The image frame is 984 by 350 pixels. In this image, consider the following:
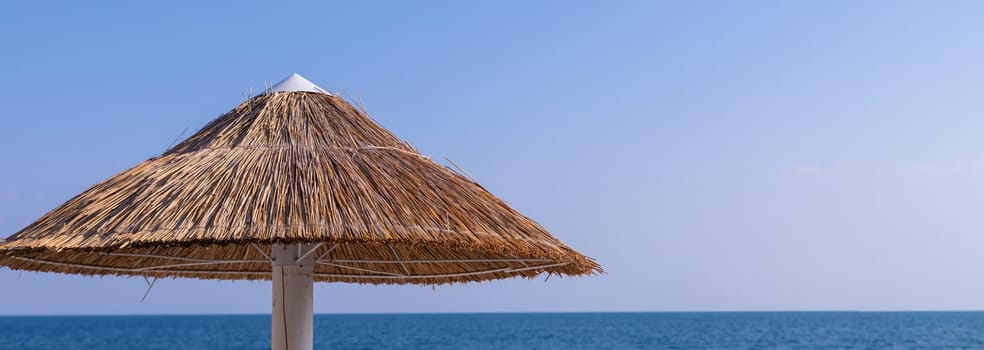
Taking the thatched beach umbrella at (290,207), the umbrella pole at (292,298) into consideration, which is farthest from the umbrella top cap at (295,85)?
the umbrella pole at (292,298)

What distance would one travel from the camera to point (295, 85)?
4574 mm

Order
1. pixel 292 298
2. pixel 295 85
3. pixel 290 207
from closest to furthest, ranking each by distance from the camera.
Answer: pixel 290 207 < pixel 292 298 < pixel 295 85

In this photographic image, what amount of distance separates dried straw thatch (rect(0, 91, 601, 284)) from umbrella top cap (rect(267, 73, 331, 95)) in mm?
71

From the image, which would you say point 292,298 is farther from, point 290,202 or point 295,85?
point 295,85

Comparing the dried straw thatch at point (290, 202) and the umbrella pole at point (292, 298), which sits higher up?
the dried straw thatch at point (290, 202)

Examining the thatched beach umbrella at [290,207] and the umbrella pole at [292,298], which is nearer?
the thatched beach umbrella at [290,207]

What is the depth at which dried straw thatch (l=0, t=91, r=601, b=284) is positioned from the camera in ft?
11.5

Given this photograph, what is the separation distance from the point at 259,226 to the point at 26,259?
51.3 inches

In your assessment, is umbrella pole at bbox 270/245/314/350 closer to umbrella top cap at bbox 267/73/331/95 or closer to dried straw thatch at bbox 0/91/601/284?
dried straw thatch at bbox 0/91/601/284

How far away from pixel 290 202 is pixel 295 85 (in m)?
1.11

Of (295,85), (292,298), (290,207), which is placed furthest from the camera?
(295,85)

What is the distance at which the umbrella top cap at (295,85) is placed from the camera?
454cm

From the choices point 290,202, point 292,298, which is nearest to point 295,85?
point 292,298

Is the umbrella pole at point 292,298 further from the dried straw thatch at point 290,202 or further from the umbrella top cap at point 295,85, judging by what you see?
the umbrella top cap at point 295,85
